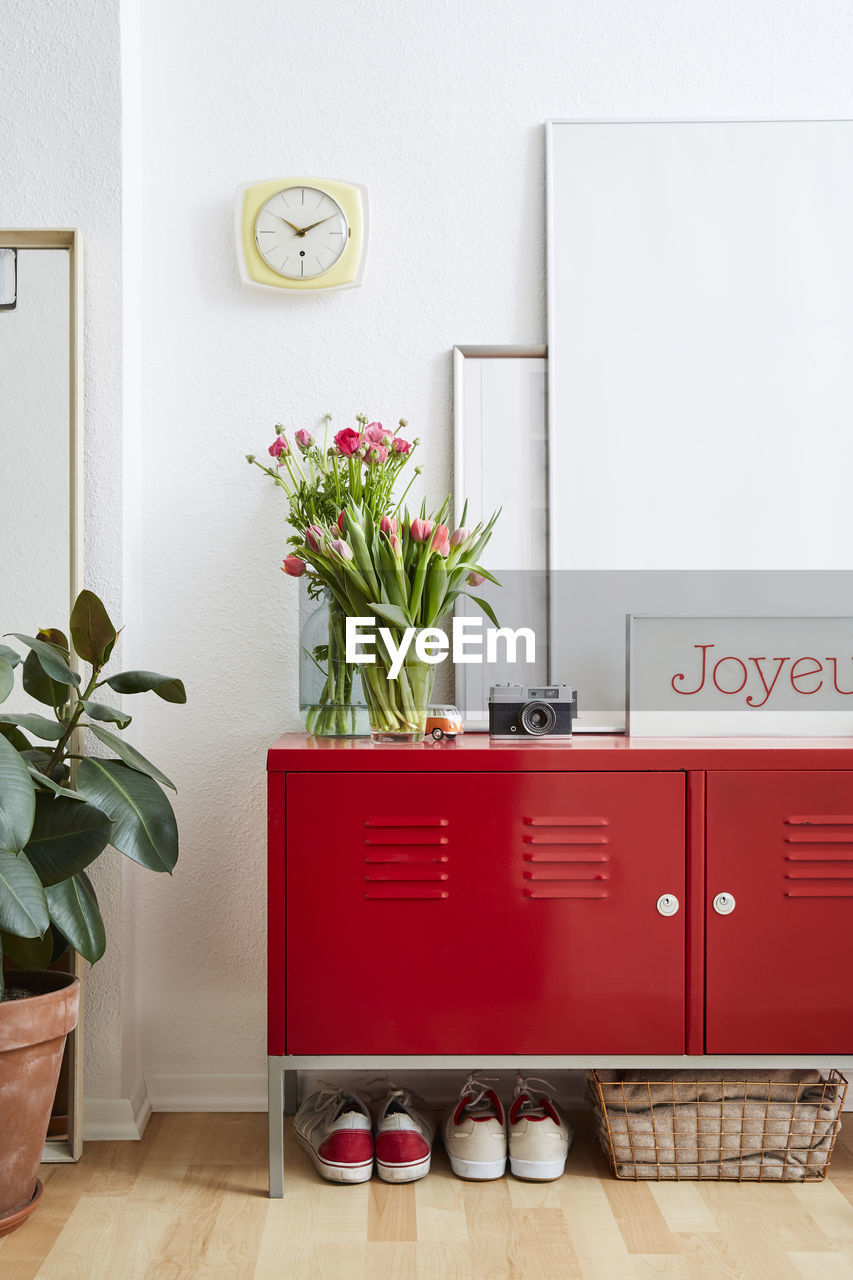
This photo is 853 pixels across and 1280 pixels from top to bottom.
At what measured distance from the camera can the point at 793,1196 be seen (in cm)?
178

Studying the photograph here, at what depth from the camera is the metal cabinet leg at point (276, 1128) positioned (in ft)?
5.73

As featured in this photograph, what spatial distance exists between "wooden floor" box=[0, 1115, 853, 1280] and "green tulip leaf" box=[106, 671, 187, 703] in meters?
0.86

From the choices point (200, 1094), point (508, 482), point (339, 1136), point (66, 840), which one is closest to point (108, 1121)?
point (200, 1094)

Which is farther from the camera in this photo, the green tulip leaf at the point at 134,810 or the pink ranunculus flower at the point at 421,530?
the pink ranunculus flower at the point at 421,530

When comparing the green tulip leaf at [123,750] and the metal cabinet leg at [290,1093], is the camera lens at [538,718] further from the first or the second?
the metal cabinet leg at [290,1093]

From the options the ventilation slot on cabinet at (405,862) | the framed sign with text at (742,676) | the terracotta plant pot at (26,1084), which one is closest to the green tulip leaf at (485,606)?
the framed sign with text at (742,676)

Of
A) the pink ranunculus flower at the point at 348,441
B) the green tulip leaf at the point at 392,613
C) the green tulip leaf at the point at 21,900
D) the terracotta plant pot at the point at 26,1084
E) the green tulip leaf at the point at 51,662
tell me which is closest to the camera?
the green tulip leaf at the point at 21,900

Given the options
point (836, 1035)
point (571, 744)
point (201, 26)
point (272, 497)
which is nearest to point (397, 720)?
point (571, 744)

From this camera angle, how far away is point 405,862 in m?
1.76

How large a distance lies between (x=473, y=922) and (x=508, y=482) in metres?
0.92

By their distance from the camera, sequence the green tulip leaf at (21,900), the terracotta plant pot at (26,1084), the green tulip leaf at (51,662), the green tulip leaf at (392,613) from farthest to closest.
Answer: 1. the green tulip leaf at (392,613)
2. the green tulip leaf at (51,662)
3. the terracotta plant pot at (26,1084)
4. the green tulip leaf at (21,900)

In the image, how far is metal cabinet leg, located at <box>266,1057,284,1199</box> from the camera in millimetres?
1745

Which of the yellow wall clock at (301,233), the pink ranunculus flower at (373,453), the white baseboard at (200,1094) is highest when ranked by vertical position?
the yellow wall clock at (301,233)

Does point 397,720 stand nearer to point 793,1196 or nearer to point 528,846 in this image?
point 528,846
